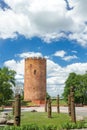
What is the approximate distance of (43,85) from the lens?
92.4 meters

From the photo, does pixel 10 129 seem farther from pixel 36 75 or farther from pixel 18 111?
pixel 36 75

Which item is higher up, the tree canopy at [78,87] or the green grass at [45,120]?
the tree canopy at [78,87]

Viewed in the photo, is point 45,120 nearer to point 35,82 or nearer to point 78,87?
point 78,87

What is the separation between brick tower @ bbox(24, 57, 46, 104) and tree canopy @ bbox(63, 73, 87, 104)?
621 inches

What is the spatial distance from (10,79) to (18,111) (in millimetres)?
43730

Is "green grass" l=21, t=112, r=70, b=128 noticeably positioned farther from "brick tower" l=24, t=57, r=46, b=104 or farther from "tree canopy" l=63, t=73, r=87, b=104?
"brick tower" l=24, t=57, r=46, b=104

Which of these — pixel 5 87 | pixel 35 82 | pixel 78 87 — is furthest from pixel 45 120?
pixel 35 82

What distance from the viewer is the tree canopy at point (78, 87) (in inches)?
2842

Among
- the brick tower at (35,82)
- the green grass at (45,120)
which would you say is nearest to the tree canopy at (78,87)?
the brick tower at (35,82)

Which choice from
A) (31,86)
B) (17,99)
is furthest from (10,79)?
(17,99)

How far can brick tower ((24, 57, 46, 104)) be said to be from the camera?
3615 inches

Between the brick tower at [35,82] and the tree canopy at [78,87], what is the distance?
15.8 meters

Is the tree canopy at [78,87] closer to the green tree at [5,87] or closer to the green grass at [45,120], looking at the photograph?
the green tree at [5,87]

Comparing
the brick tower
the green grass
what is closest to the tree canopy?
the brick tower
